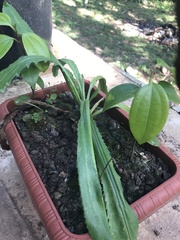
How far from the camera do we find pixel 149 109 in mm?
772

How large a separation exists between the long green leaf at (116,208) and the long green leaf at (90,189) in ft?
0.10

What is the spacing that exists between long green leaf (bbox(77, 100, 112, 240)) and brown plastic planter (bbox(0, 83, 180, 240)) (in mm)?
57

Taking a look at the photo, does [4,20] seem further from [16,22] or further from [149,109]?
[149,109]

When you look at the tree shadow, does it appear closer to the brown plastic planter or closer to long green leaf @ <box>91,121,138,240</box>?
the brown plastic planter

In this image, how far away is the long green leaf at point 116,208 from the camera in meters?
0.78

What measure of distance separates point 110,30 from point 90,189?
7.13ft

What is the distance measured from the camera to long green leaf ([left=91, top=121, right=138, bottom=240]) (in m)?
0.78

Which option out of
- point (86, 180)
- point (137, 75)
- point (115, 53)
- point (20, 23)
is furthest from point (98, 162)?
point (115, 53)

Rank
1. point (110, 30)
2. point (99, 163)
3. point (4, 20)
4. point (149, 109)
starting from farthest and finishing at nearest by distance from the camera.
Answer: point (110, 30) < point (4, 20) < point (99, 163) < point (149, 109)

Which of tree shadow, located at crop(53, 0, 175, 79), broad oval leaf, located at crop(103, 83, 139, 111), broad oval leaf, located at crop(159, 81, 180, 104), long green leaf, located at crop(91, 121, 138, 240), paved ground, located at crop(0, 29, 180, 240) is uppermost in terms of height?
broad oval leaf, located at crop(159, 81, 180, 104)

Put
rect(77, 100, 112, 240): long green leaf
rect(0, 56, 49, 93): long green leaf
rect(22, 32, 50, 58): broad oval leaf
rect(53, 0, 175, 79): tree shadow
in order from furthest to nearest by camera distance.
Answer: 1. rect(53, 0, 175, 79): tree shadow
2. rect(22, 32, 50, 58): broad oval leaf
3. rect(0, 56, 49, 93): long green leaf
4. rect(77, 100, 112, 240): long green leaf

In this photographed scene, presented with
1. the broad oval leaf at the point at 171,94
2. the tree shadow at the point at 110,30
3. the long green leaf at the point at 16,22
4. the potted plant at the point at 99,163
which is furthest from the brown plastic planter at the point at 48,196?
the tree shadow at the point at 110,30

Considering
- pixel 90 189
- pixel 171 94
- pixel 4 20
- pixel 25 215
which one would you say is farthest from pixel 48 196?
pixel 4 20

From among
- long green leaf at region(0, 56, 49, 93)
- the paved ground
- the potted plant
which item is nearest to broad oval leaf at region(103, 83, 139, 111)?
the potted plant
